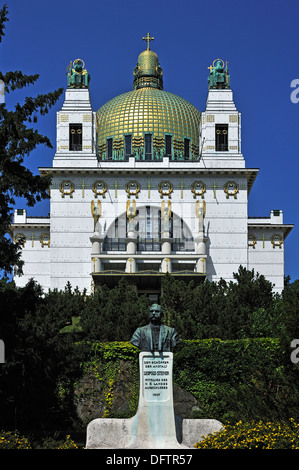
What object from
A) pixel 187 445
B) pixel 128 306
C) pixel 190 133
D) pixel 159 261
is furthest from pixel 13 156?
pixel 190 133

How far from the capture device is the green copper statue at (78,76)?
74.6m

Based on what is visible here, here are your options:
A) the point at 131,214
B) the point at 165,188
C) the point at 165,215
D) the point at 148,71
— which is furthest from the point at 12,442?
the point at 148,71

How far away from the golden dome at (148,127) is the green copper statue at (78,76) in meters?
7.03

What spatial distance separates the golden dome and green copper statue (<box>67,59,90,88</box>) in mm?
7032

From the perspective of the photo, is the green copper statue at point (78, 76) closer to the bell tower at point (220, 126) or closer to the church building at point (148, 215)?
the church building at point (148, 215)

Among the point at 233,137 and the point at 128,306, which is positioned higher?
the point at 233,137

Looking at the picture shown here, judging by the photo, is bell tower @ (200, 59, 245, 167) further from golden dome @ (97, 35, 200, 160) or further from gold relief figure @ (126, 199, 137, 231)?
gold relief figure @ (126, 199, 137, 231)

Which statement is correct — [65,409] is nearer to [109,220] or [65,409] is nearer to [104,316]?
[104,316]

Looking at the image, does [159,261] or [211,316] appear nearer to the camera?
[211,316]

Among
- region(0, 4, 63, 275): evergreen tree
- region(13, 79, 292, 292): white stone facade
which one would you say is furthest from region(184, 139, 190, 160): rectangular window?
region(0, 4, 63, 275): evergreen tree

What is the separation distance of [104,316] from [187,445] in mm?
20482

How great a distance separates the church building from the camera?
225ft

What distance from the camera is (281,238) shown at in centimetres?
7444
